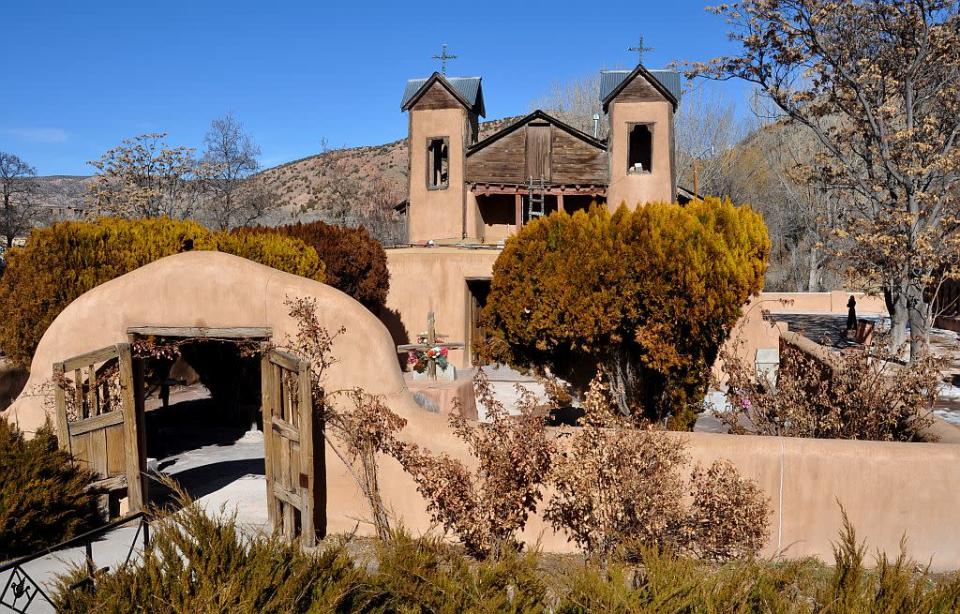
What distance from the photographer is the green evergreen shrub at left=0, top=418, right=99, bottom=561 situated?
7051 mm

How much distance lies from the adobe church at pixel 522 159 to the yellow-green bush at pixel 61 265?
37.0ft

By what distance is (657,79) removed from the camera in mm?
24109

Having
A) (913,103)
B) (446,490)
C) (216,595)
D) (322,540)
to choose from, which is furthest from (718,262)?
(913,103)

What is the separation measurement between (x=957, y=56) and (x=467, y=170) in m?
14.6

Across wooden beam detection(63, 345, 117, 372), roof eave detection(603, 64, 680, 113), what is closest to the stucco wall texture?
wooden beam detection(63, 345, 117, 372)

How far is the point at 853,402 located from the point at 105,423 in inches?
355

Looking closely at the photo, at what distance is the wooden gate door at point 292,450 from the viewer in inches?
295

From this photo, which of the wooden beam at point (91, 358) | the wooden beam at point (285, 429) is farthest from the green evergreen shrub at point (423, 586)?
the wooden beam at point (91, 358)

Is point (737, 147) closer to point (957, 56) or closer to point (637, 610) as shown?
point (957, 56)

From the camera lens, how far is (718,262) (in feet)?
33.3

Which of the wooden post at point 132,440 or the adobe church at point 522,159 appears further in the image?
the adobe church at point 522,159

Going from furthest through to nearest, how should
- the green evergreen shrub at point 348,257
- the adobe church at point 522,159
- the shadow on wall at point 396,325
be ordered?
1. the adobe church at point 522,159
2. the shadow on wall at point 396,325
3. the green evergreen shrub at point 348,257

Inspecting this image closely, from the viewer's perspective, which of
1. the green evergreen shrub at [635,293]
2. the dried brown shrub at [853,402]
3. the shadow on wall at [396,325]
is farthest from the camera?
the shadow on wall at [396,325]

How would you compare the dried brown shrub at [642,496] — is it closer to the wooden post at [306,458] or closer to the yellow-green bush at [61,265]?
the wooden post at [306,458]
